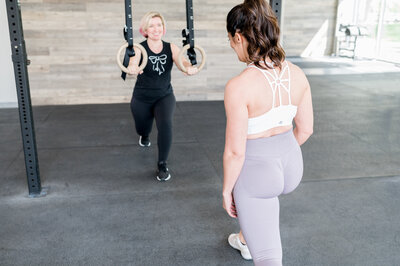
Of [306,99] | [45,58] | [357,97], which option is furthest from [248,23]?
[357,97]

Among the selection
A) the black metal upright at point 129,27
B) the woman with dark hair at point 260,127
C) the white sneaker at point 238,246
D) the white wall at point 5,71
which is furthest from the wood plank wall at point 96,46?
the woman with dark hair at point 260,127

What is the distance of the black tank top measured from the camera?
2959 mm

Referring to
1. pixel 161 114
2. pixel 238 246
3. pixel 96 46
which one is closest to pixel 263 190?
pixel 238 246

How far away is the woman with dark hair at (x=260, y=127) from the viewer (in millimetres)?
1356

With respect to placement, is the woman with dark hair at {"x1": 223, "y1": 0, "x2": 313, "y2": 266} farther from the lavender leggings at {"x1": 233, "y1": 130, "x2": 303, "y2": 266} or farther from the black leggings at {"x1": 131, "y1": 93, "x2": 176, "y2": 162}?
the black leggings at {"x1": 131, "y1": 93, "x2": 176, "y2": 162}

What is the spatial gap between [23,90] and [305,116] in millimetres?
1975

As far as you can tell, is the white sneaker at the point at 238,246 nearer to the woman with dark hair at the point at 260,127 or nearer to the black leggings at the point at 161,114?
the woman with dark hair at the point at 260,127

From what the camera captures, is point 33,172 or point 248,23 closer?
point 248,23

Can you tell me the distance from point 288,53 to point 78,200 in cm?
1007

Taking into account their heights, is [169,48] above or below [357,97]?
above

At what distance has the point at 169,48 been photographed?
9.81ft

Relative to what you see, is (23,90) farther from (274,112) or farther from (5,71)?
(5,71)

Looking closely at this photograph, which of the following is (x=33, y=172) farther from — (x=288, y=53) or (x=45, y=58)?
(x=288, y=53)

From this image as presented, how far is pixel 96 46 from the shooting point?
5.64 metres
